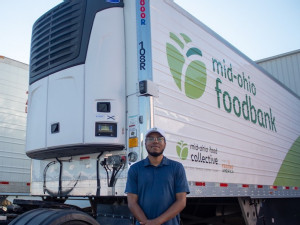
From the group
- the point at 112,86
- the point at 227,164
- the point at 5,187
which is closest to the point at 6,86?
the point at 5,187

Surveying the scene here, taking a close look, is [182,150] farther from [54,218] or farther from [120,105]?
[54,218]

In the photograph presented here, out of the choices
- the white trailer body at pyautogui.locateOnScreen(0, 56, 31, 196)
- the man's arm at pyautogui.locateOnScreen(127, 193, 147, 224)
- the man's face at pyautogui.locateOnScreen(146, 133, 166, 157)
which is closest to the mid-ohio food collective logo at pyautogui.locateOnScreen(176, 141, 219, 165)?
the man's face at pyautogui.locateOnScreen(146, 133, 166, 157)

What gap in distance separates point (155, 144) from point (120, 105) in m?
1.34

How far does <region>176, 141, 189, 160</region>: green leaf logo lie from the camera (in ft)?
14.0

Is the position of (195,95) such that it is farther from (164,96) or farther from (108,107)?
(108,107)

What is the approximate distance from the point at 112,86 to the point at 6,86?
4835 millimetres

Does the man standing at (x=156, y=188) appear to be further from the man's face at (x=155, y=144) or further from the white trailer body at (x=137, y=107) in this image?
the white trailer body at (x=137, y=107)

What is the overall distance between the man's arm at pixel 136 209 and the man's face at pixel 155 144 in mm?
370

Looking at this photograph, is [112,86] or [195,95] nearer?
[112,86]

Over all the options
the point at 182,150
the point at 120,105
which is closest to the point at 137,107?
the point at 120,105

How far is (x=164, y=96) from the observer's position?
4195mm

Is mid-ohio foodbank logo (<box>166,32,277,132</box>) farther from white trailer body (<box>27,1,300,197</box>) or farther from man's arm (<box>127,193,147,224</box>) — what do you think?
man's arm (<box>127,193,147,224</box>)

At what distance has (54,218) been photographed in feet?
9.53

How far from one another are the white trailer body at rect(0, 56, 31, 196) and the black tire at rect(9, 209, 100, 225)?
4.92 m
